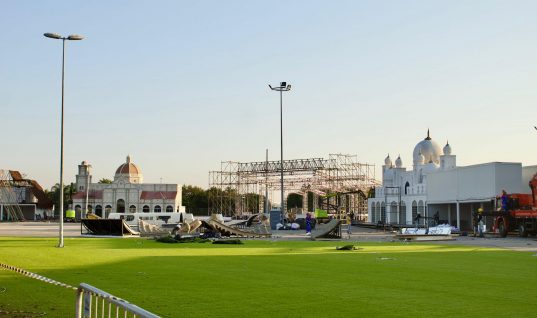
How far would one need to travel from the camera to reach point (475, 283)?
1559 cm

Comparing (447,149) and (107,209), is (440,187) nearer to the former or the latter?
(447,149)

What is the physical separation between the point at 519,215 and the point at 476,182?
1237 cm

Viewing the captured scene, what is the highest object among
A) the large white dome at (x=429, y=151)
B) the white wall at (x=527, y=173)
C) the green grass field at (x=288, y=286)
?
the large white dome at (x=429, y=151)

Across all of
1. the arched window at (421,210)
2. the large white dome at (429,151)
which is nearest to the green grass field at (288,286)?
the arched window at (421,210)

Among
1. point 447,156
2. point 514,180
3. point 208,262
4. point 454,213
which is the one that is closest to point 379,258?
point 208,262

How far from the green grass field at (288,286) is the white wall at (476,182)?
3847 cm

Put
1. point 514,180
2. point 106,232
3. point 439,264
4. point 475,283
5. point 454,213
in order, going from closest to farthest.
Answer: point 475,283 < point 439,264 < point 106,232 < point 514,180 < point 454,213

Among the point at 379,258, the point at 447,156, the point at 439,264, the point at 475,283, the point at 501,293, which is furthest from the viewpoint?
the point at 447,156

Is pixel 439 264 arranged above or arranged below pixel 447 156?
below

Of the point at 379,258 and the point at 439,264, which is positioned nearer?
the point at 439,264

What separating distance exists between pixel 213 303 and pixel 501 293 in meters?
6.07

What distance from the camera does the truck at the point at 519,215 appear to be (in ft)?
160

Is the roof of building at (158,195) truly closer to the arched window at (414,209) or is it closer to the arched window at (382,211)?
the arched window at (382,211)

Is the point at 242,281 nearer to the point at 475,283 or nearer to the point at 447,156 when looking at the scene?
the point at 475,283
